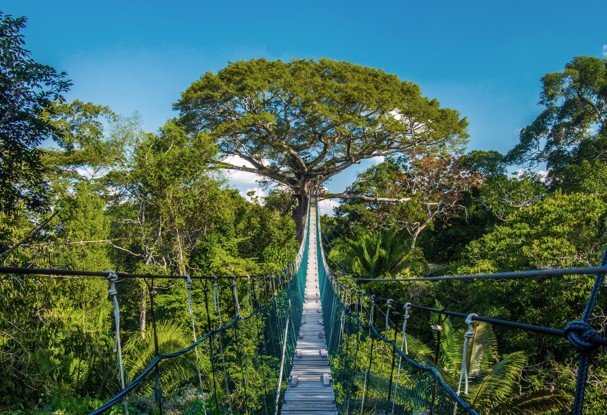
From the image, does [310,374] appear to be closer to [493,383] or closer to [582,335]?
[493,383]

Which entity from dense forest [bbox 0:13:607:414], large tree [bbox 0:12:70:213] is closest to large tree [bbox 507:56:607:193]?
dense forest [bbox 0:13:607:414]

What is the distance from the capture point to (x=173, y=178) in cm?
758

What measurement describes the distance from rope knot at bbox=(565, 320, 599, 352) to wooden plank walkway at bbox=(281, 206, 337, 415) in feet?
11.5

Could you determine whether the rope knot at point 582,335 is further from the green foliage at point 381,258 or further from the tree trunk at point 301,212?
the tree trunk at point 301,212

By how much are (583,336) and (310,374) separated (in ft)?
14.2

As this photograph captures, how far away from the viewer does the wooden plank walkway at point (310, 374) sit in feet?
12.5

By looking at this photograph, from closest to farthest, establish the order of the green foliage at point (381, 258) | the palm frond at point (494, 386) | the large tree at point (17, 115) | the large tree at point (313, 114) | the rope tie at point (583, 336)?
the rope tie at point (583, 336), the large tree at point (17, 115), the palm frond at point (494, 386), the green foliage at point (381, 258), the large tree at point (313, 114)

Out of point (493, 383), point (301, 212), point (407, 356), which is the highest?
point (301, 212)

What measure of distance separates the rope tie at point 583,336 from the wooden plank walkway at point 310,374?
11.5 feet

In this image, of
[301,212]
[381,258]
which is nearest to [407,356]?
[381,258]

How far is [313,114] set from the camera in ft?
38.7

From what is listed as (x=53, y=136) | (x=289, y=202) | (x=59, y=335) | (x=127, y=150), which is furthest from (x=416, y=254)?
(x=53, y=136)

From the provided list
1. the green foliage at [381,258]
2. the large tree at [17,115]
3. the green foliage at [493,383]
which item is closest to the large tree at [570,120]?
the green foliage at [381,258]

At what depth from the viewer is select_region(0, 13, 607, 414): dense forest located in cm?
343
